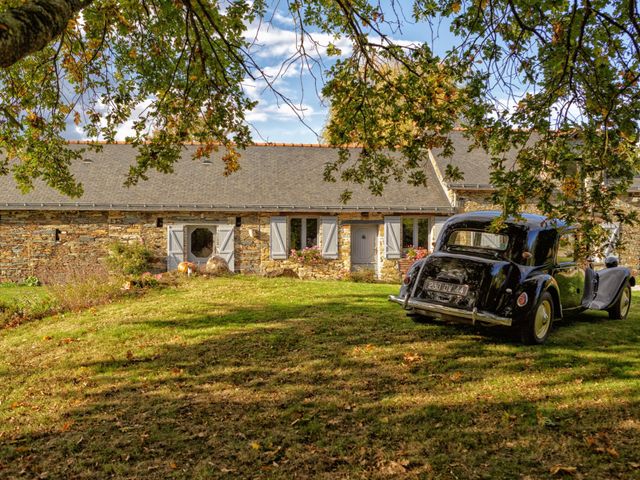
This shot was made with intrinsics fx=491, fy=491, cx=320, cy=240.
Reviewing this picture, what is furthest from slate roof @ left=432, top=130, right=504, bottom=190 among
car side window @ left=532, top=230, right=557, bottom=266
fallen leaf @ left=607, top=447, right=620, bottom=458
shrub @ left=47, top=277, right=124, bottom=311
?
fallen leaf @ left=607, top=447, right=620, bottom=458

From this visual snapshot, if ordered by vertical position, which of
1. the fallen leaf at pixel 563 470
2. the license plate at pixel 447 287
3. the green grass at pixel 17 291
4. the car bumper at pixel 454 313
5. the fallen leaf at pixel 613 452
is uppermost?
the license plate at pixel 447 287

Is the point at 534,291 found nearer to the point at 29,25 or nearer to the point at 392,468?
the point at 392,468

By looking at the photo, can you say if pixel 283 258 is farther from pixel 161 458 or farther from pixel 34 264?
pixel 161 458

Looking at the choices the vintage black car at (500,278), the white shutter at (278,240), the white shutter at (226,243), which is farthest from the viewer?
the white shutter at (278,240)

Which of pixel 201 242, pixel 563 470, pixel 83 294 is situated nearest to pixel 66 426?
pixel 563 470

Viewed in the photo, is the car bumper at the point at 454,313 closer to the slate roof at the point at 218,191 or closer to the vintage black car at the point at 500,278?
the vintage black car at the point at 500,278

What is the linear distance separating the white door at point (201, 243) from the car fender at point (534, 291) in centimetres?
1325

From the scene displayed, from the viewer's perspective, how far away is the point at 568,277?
7.32 m

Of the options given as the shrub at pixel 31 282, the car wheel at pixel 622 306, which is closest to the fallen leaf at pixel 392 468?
the car wheel at pixel 622 306

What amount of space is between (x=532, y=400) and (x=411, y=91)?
3952 mm

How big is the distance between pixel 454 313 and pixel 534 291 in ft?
3.47

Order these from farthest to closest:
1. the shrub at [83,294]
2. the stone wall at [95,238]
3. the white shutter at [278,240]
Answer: the white shutter at [278,240]
the stone wall at [95,238]
the shrub at [83,294]

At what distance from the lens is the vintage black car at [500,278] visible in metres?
6.23

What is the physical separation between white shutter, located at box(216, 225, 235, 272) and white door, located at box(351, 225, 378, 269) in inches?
178
